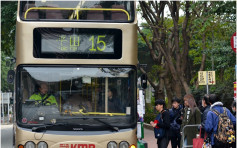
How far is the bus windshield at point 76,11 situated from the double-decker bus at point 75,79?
0.7 inches

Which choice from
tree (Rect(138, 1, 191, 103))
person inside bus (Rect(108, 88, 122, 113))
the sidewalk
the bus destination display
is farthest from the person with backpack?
tree (Rect(138, 1, 191, 103))

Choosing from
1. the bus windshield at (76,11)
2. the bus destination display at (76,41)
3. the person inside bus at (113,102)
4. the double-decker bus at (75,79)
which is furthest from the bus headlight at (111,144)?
the bus windshield at (76,11)

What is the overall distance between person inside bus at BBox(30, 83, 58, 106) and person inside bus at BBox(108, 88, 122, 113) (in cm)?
93

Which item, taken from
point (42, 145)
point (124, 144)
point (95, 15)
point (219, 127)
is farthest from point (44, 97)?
point (219, 127)

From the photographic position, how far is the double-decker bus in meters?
10.3

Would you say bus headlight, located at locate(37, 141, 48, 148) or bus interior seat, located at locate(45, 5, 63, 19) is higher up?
bus interior seat, located at locate(45, 5, 63, 19)

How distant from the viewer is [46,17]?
34.7 ft

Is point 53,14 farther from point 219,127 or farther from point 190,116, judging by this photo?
point 190,116

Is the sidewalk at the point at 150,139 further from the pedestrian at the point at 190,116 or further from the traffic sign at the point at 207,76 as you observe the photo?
the pedestrian at the point at 190,116

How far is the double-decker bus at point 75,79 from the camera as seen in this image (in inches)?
404

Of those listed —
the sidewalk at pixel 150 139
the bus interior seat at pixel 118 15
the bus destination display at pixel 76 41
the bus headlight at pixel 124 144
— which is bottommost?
the sidewalk at pixel 150 139

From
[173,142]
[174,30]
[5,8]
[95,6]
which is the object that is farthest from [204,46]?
[95,6]

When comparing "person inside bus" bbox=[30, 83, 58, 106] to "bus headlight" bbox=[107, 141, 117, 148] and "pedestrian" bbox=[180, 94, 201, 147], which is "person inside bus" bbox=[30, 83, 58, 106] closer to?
"bus headlight" bbox=[107, 141, 117, 148]

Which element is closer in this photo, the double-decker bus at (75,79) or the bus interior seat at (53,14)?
the double-decker bus at (75,79)
